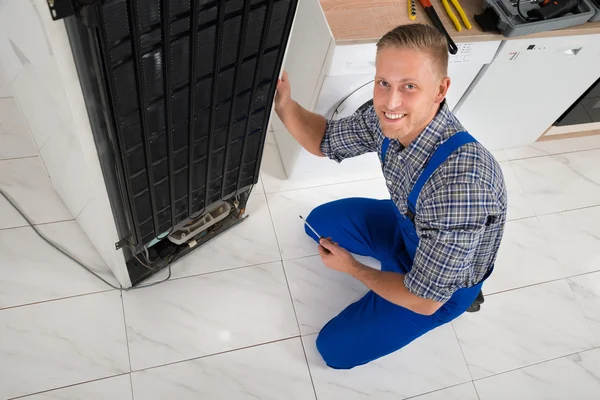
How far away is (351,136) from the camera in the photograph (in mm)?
1577

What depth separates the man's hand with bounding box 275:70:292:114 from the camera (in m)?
1.46

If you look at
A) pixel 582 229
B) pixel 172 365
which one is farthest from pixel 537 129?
pixel 172 365

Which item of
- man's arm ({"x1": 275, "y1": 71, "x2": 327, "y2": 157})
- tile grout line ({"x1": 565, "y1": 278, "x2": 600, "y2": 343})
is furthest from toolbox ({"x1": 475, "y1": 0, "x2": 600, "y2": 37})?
tile grout line ({"x1": 565, "y1": 278, "x2": 600, "y2": 343})

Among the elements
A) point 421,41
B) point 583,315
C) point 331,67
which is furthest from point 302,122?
point 583,315

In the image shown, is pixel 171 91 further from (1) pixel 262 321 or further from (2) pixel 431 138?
(1) pixel 262 321

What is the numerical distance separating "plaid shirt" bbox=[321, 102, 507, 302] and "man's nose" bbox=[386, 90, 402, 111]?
0.50 ft

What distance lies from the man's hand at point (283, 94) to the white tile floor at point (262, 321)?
672mm

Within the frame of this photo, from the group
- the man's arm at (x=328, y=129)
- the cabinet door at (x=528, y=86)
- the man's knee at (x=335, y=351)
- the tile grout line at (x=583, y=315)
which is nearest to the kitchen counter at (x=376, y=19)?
the cabinet door at (x=528, y=86)

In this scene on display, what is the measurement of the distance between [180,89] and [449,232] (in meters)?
0.74

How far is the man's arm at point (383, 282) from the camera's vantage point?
1.38 meters

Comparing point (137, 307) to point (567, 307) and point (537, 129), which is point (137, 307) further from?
point (537, 129)

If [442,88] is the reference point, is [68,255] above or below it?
below

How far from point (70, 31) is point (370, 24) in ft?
3.34

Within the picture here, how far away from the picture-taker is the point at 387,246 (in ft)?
5.98
